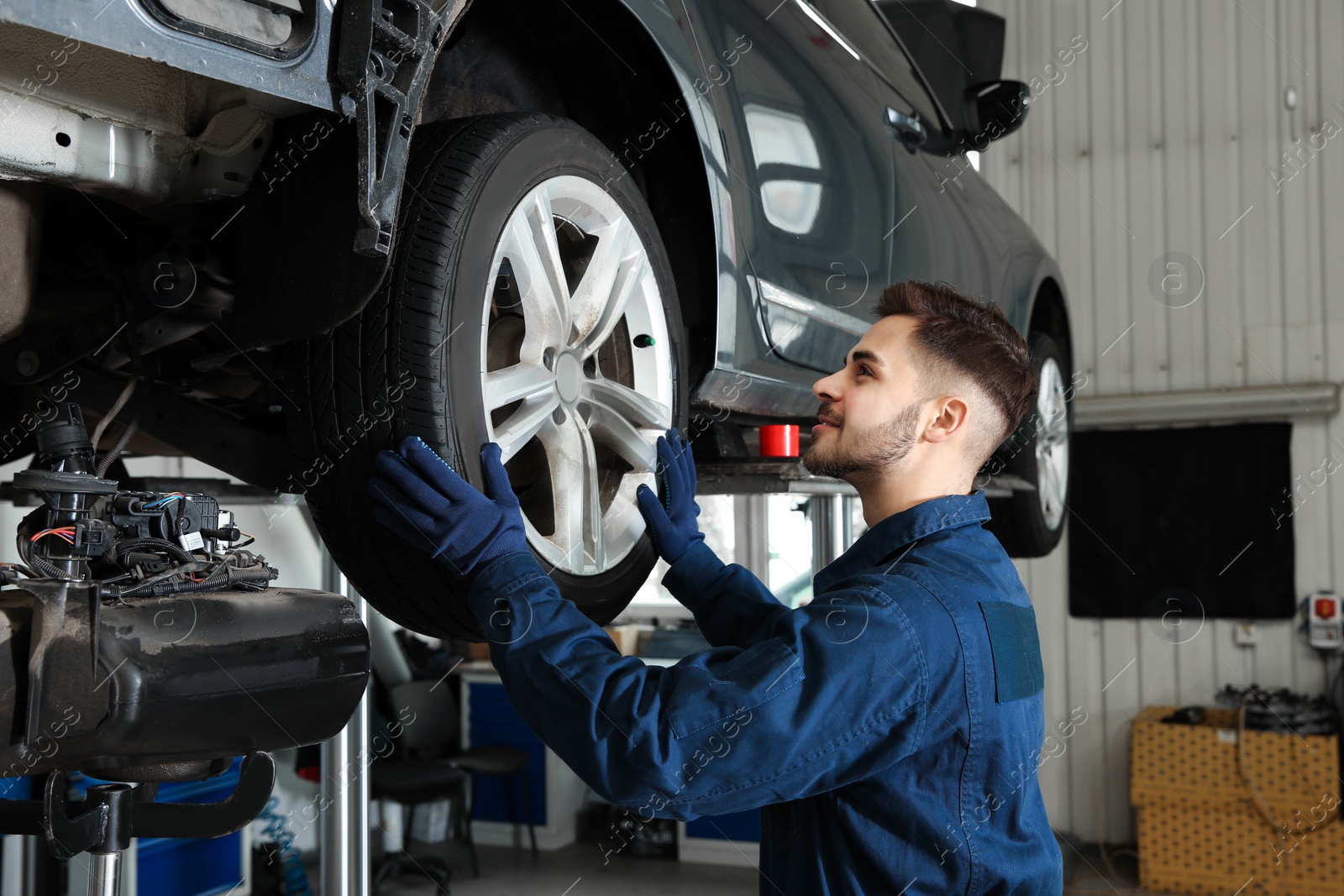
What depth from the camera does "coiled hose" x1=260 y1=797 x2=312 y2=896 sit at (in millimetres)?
4695

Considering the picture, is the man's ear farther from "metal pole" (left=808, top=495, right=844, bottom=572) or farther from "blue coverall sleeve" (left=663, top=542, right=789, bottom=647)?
"metal pole" (left=808, top=495, right=844, bottom=572)

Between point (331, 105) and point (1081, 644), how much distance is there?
5837 millimetres

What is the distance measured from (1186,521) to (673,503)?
200 inches

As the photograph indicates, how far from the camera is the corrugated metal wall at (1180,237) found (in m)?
5.74

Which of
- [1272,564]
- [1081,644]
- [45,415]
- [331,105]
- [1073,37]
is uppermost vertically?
[1073,37]

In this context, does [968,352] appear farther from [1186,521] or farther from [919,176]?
[1186,521]

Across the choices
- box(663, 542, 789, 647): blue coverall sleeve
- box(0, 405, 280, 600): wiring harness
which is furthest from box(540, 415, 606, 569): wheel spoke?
box(0, 405, 280, 600): wiring harness

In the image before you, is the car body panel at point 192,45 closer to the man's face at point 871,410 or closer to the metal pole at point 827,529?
the man's face at point 871,410

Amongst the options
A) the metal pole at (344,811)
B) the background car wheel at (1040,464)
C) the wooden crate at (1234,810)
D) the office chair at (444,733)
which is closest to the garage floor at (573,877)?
the office chair at (444,733)

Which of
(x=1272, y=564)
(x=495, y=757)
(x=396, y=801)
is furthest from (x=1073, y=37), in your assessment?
(x=396, y=801)

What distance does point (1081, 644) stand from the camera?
6098 millimetres

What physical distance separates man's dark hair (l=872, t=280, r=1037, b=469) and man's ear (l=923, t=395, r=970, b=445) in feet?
0.06

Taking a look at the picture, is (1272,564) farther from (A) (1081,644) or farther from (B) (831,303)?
(B) (831,303)

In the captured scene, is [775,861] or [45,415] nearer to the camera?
[45,415]
